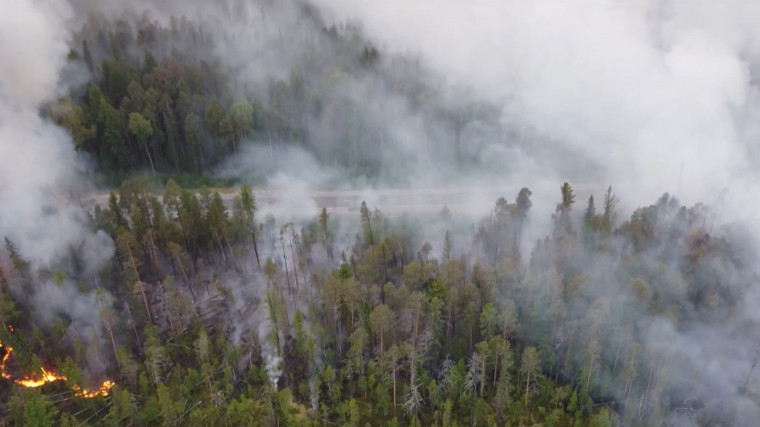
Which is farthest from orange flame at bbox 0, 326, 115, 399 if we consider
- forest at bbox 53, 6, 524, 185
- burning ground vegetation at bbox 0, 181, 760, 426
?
forest at bbox 53, 6, 524, 185

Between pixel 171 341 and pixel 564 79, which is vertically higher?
pixel 564 79

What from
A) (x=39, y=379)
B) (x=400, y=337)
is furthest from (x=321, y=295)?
(x=39, y=379)

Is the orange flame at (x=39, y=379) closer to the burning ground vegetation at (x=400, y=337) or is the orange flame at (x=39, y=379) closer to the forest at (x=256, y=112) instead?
the burning ground vegetation at (x=400, y=337)

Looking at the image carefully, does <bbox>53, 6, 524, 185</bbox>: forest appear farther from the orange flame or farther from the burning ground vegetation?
the orange flame

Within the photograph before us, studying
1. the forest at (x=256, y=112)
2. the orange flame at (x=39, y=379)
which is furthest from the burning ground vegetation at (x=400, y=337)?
the forest at (x=256, y=112)

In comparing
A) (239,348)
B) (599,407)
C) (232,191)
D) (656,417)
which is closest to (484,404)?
(599,407)

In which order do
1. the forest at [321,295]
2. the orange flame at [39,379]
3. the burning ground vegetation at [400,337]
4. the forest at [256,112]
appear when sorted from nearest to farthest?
the burning ground vegetation at [400,337]
the forest at [321,295]
the orange flame at [39,379]
the forest at [256,112]

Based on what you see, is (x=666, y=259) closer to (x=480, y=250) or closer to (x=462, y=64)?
(x=480, y=250)
